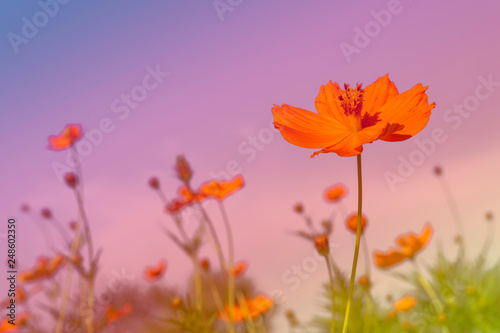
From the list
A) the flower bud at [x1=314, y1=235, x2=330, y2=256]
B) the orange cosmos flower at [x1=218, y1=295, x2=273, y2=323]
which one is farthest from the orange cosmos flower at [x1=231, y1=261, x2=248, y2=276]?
the flower bud at [x1=314, y1=235, x2=330, y2=256]

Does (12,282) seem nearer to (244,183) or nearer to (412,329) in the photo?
(244,183)

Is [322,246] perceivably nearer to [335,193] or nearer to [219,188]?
[219,188]

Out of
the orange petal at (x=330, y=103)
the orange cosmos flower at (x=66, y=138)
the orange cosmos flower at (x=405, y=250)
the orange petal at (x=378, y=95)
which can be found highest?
the orange cosmos flower at (x=66, y=138)

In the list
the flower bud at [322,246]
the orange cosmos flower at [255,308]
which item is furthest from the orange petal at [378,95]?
the orange cosmos flower at [255,308]

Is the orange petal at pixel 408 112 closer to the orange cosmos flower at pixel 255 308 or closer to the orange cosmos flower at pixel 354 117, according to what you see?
the orange cosmos flower at pixel 354 117

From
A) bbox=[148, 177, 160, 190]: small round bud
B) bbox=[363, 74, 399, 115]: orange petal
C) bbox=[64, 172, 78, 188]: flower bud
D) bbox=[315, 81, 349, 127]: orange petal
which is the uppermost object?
bbox=[64, 172, 78, 188]: flower bud

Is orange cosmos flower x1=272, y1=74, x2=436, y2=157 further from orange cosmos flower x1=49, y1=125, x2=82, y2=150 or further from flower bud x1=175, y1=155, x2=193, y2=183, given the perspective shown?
orange cosmos flower x1=49, y1=125, x2=82, y2=150

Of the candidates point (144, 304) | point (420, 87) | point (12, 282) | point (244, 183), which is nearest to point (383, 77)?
point (420, 87)
